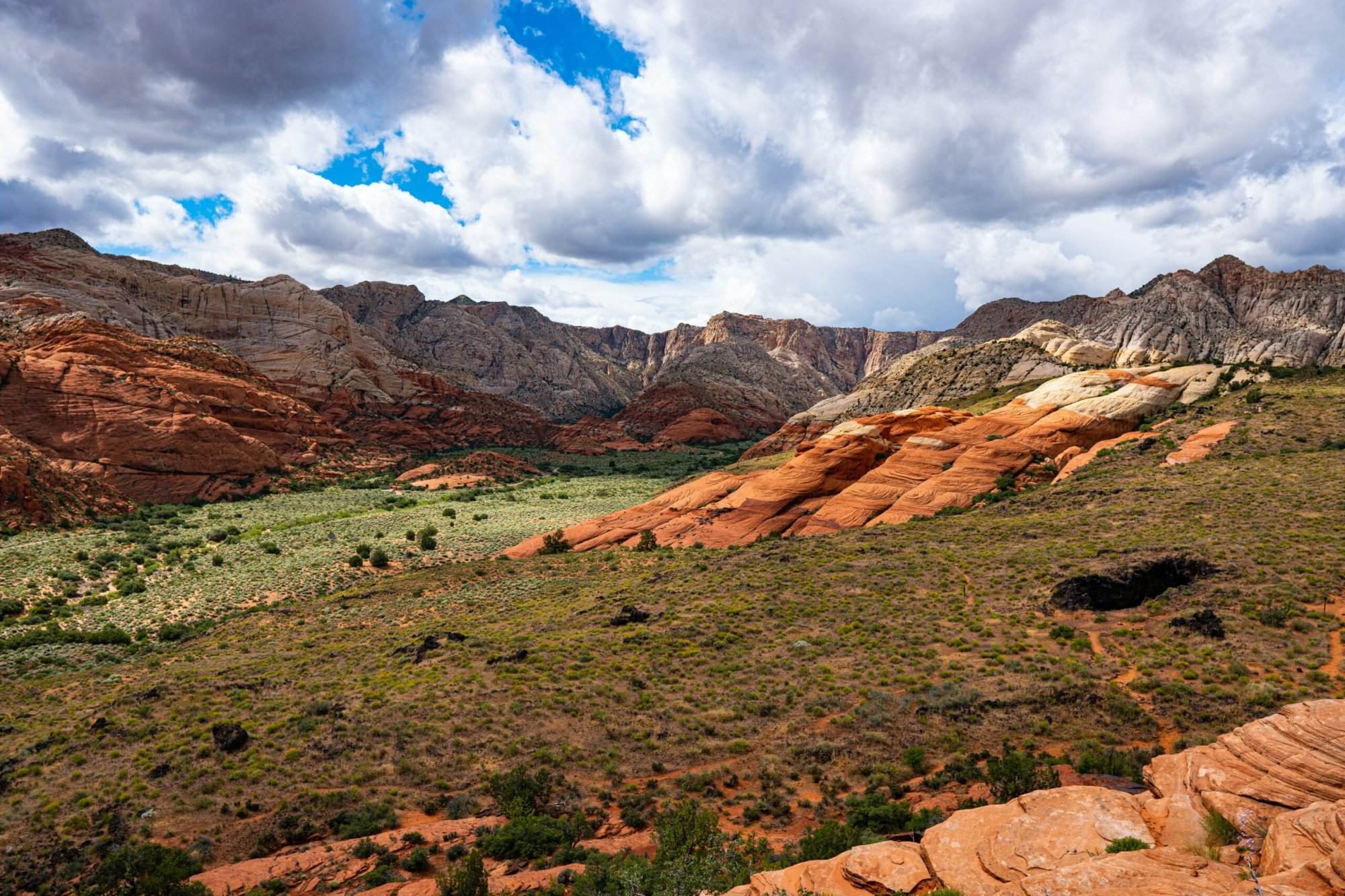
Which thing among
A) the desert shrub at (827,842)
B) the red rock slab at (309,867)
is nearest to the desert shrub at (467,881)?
the red rock slab at (309,867)

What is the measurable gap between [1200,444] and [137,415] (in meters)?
102

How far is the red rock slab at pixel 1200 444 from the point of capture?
41062 millimetres

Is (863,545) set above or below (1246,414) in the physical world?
below

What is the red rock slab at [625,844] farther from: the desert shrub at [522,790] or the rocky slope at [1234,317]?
the rocky slope at [1234,317]

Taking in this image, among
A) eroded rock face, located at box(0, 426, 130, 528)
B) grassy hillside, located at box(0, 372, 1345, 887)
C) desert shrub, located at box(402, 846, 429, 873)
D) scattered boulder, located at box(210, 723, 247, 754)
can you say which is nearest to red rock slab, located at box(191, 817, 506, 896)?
desert shrub, located at box(402, 846, 429, 873)

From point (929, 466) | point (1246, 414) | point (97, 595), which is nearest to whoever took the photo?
point (97, 595)

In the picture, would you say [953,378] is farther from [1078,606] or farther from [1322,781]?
[1322,781]

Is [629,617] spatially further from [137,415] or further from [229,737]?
[137,415]

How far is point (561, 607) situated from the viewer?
110 ft

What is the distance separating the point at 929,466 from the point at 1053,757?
36.2 meters

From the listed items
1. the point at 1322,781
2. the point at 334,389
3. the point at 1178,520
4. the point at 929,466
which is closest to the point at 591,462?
the point at 334,389

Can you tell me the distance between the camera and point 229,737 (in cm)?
1816

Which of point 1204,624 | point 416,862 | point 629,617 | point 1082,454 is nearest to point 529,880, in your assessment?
point 416,862

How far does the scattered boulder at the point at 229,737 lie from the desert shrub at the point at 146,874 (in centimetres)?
436
